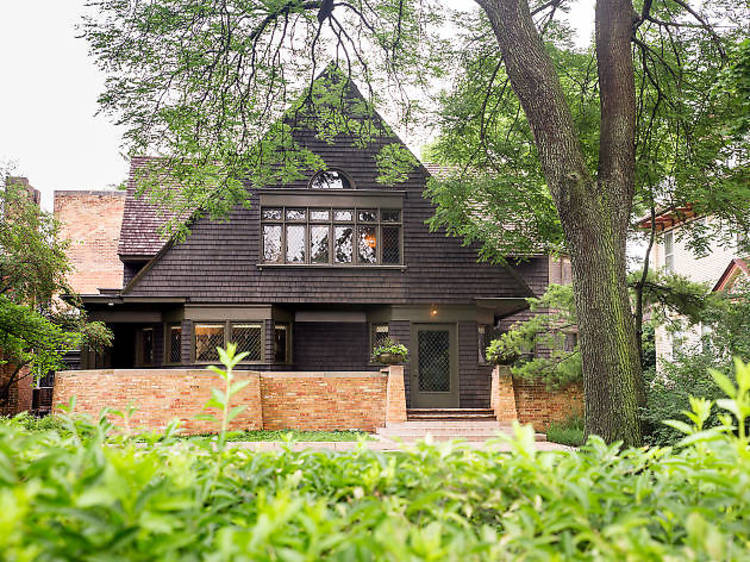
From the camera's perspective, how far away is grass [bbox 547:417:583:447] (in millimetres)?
14904

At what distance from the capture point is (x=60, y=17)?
1077cm

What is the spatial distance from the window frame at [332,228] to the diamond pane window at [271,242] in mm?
58

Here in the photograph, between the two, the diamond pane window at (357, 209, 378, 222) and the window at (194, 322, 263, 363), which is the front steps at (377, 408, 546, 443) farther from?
the diamond pane window at (357, 209, 378, 222)

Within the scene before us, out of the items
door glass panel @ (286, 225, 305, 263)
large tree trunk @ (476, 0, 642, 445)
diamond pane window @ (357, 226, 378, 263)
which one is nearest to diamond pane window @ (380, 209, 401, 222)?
diamond pane window @ (357, 226, 378, 263)

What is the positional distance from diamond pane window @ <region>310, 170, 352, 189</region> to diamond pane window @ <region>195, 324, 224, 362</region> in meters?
5.49

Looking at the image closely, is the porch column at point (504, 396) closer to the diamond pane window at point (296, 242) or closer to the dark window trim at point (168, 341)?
the diamond pane window at point (296, 242)

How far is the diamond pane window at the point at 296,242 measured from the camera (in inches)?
805

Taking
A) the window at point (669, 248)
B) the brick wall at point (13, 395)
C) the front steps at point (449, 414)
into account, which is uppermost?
the window at point (669, 248)

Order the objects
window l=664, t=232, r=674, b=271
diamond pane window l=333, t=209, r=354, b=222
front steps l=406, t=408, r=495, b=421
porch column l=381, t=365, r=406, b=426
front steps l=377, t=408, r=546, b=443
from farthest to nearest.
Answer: window l=664, t=232, r=674, b=271
diamond pane window l=333, t=209, r=354, b=222
front steps l=406, t=408, r=495, b=421
porch column l=381, t=365, r=406, b=426
front steps l=377, t=408, r=546, b=443

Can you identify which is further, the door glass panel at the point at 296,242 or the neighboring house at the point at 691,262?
the neighboring house at the point at 691,262

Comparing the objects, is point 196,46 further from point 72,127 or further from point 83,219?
point 72,127

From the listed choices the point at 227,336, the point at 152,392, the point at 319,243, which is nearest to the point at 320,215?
the point at 319,243

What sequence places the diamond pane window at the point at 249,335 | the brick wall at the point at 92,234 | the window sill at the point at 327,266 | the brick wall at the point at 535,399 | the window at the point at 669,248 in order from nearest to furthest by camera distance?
the brick wall at the point at 535,399, the diamond pane window at the point at 249,335, the window sill at the point at 327,266, the window at the point at 669,248, the brick wall at the point at 92,234

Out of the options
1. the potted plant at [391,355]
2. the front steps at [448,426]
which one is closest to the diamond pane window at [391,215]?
the potted plant at [391,355]
